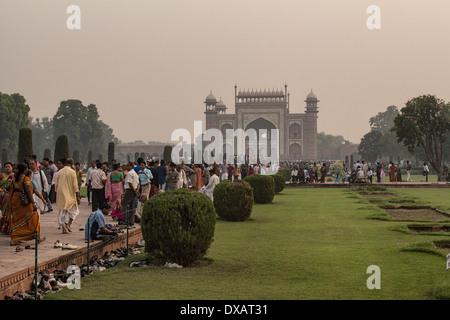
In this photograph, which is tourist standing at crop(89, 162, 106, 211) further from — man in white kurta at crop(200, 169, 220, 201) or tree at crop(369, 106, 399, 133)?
tree at crop(369, 106, 399, 133)

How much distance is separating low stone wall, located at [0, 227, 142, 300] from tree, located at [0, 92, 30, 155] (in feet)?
114

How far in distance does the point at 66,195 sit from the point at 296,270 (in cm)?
402

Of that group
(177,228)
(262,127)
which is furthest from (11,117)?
(177,228)

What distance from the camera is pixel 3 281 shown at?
4734 millimetres

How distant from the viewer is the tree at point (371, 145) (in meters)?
53.2

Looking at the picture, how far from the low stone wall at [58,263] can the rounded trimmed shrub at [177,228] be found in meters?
0.86

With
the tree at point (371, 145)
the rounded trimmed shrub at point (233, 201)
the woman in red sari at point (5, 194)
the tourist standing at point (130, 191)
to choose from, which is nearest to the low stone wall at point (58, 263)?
the tourist standing at point (130, 191)

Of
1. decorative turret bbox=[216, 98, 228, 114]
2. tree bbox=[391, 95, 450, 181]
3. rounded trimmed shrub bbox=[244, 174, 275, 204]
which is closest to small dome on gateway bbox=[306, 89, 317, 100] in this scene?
decorative turret bbox=[216, 98, 228, 114]

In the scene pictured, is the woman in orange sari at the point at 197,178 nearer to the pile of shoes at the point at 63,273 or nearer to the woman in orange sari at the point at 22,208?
the pile of shoes at the point at 63,273

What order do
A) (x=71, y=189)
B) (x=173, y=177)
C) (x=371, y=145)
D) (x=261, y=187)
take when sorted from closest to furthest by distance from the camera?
1. (x=71, y=189)
2. (x=173, y=177)
3. (x=261, y=187)
4. (x=371, y=145)

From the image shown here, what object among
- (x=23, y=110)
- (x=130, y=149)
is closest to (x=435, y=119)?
(x=23, y=110)

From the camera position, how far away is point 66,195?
8.31m

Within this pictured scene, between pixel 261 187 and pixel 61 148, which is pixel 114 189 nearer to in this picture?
pixel 261 187

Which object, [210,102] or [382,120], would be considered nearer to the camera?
[210,102]
